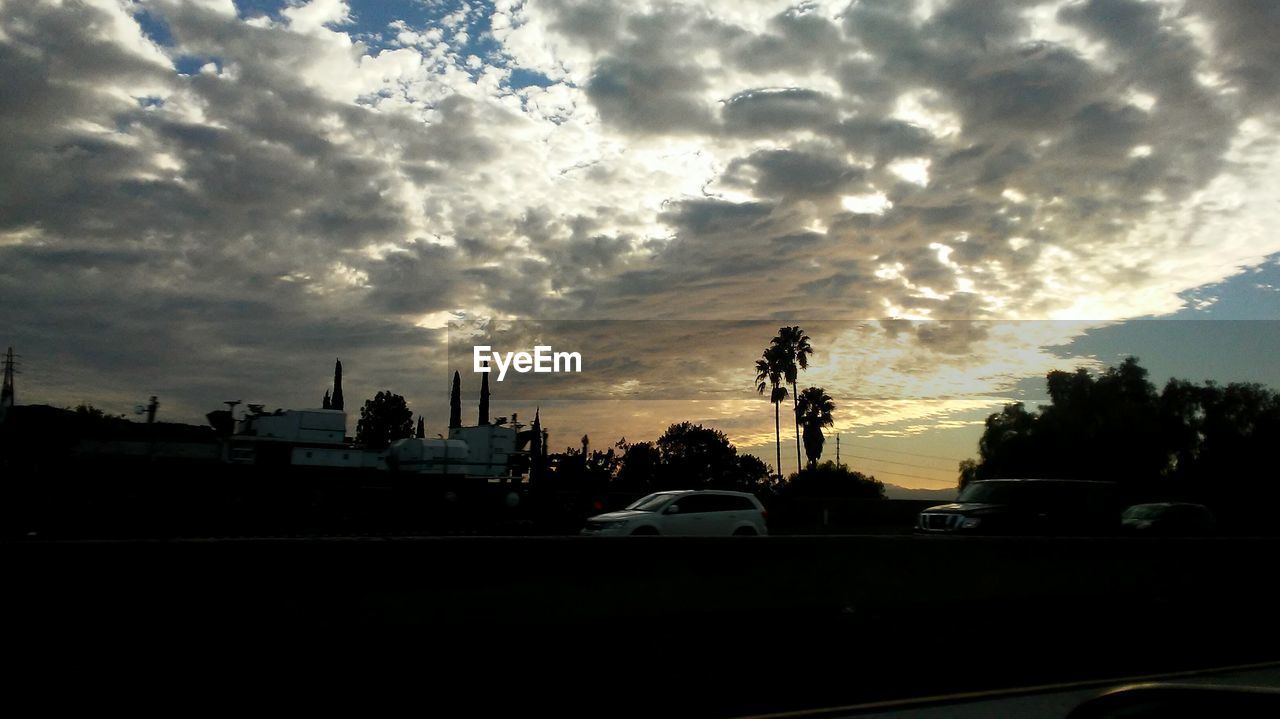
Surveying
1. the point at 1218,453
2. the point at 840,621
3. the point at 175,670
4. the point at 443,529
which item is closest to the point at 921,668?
the point at 840,621

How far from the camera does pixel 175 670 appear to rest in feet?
18.9

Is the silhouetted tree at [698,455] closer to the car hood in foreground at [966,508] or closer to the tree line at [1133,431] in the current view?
the tree line at [1133,431]

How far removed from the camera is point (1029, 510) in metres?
21.2

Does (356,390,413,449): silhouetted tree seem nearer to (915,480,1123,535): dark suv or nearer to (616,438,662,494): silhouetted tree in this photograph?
(616,438,662,494): silhouetted tree

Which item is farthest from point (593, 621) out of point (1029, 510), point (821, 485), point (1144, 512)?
point (821, 485)

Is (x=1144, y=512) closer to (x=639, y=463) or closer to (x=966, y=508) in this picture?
(x=966, y=508)

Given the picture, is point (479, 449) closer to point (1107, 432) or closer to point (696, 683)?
point (696, 683)

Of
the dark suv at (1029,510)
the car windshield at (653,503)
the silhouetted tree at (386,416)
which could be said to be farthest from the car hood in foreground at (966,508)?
the silhouetted tree at (386,416)

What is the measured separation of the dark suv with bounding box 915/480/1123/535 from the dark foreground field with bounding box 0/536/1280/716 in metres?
10.2

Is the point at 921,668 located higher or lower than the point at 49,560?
lower

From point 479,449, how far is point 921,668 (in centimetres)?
2890

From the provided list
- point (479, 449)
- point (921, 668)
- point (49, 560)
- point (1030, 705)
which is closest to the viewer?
point (1030, 705)

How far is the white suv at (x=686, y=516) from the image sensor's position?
19.3m

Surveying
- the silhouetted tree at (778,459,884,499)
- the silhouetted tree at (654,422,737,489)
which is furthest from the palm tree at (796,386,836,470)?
the silhouetted tree at (654,422,737,489)
